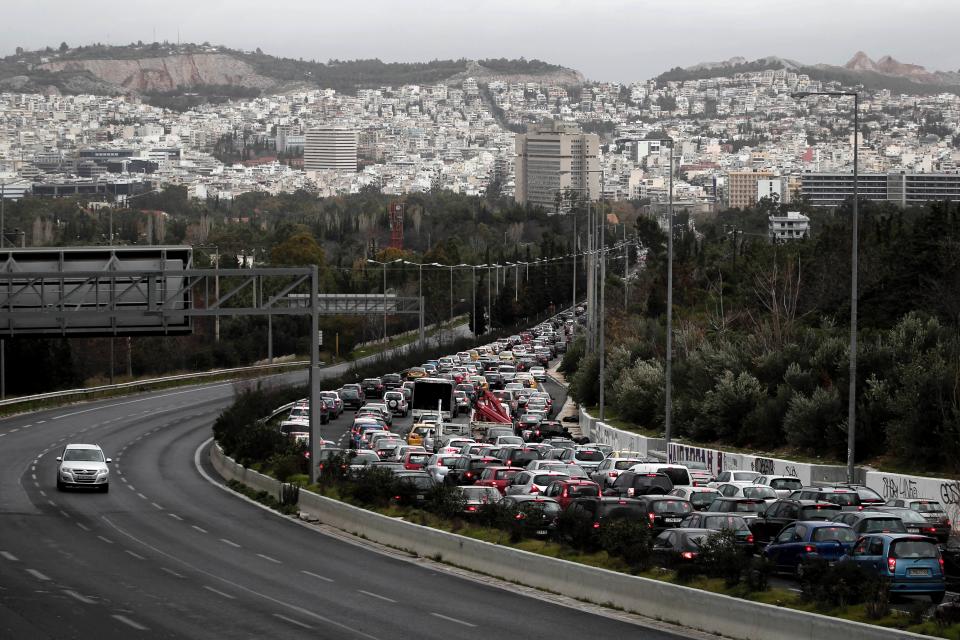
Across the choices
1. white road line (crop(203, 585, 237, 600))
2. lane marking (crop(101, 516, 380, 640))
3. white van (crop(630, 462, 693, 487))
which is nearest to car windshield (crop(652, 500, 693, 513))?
white van (crop(630, 462, 693, 487))

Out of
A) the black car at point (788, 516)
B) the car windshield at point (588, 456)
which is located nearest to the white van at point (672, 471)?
the car windshield at point (588, 456)

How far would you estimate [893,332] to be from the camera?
49.1 metres

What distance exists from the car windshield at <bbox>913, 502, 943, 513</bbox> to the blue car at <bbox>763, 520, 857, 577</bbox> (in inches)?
214

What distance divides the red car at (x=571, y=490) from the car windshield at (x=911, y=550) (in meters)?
10.4

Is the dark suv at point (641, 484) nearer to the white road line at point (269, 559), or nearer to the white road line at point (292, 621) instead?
the white road line at point (269, 559)

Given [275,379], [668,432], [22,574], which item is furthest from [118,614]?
[275,379]

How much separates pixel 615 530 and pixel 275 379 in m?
58.4

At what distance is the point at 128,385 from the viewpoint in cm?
7838

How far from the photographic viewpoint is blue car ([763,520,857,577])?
22406 mm

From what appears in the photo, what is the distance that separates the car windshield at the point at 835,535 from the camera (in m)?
22.5

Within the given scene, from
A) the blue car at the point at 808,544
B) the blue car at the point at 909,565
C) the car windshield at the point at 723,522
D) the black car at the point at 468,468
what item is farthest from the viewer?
the black car at the point at 468,468

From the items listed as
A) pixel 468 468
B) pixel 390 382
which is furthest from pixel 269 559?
pixel 390 382

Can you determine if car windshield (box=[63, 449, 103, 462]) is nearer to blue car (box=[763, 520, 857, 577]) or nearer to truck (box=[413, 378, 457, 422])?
truck (box=[413, 378, 457, 422])

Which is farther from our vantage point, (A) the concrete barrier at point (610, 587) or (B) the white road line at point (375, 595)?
(B) the white road line at point (375, 595)
